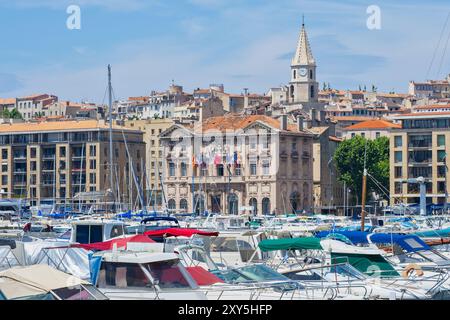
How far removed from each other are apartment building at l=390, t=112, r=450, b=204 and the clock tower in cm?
3835

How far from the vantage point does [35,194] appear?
11019cm

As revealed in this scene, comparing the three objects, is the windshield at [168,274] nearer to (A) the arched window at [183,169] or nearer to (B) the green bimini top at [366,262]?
(B) the green bimini top at [366,262]

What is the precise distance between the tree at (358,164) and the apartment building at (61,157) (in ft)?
58.6

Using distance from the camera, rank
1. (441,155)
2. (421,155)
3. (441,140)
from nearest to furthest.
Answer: (441,140) → (441,155) → (421,155)

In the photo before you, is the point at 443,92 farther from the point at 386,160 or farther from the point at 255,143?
the point at 255,143

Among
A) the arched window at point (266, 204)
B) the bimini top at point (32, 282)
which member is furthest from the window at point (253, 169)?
the bimini top at point (32, 282)

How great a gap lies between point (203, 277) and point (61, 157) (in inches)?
3550

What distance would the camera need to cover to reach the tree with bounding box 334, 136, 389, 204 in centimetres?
10862

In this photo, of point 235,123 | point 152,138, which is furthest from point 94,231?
point 152,138

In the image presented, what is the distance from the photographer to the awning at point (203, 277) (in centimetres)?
2056

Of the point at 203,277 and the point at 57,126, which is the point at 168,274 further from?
the point at 57,126

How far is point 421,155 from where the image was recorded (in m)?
94.9
